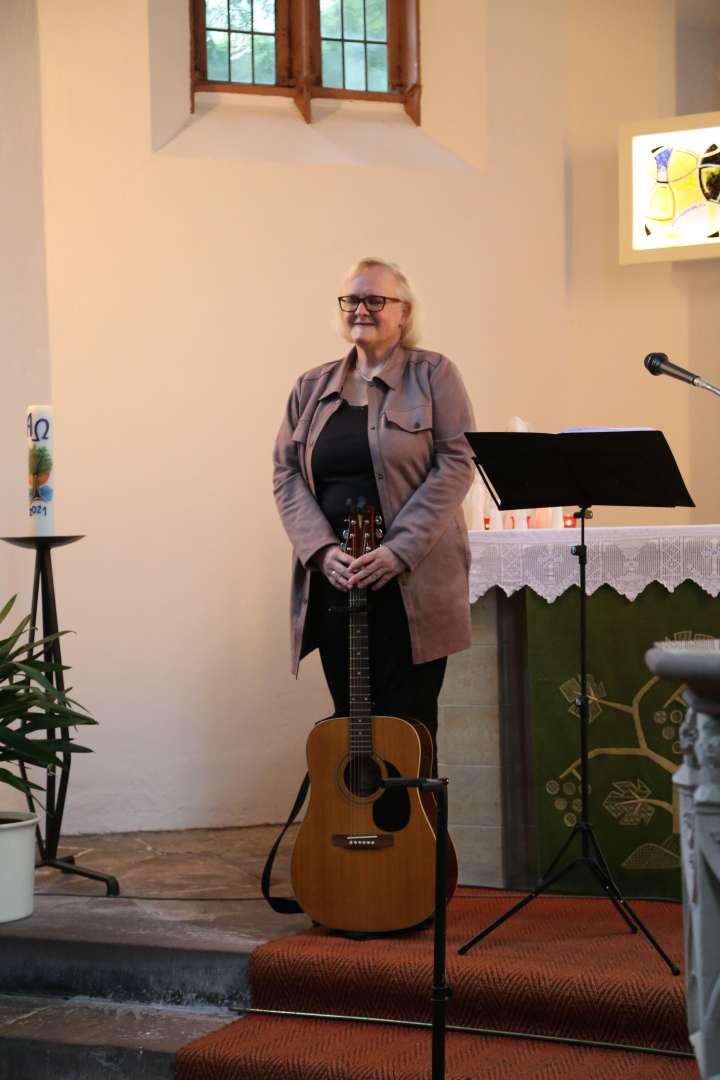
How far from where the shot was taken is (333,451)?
3908mm

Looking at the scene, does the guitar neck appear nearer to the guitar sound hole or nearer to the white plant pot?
the guitar sound hole

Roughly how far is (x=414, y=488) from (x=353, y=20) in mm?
2944

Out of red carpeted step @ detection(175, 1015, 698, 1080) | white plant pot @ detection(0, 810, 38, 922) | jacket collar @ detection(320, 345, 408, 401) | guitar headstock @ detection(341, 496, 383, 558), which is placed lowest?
red carpeted step @ detection(175, 1015, 698, 1080)

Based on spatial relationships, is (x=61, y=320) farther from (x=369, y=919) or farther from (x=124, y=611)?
(x=369, y=919)

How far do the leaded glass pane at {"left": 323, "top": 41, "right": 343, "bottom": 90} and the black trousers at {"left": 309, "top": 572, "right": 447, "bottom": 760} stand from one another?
2931 mm

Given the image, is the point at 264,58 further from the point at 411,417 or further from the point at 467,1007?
the point at 467,1007

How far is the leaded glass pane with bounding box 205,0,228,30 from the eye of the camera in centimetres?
581

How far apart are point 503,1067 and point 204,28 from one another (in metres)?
4.44

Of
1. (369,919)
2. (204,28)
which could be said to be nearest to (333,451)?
(369,919)

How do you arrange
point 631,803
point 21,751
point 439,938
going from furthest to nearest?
point 631,803, point 21,751, point 439,938

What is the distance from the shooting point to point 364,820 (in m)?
3.73

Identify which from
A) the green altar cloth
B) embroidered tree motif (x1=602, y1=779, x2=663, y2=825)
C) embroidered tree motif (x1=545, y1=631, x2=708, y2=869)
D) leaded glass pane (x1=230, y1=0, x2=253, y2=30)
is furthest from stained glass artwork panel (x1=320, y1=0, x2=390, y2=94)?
embroidered tree motif (x1=602, y1=779, x2=663, y2=825)

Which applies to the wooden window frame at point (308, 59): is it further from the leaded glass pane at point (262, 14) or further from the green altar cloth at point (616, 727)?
the green altar cloth at point (616, 727)

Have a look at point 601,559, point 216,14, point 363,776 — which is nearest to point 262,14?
point 216,14
